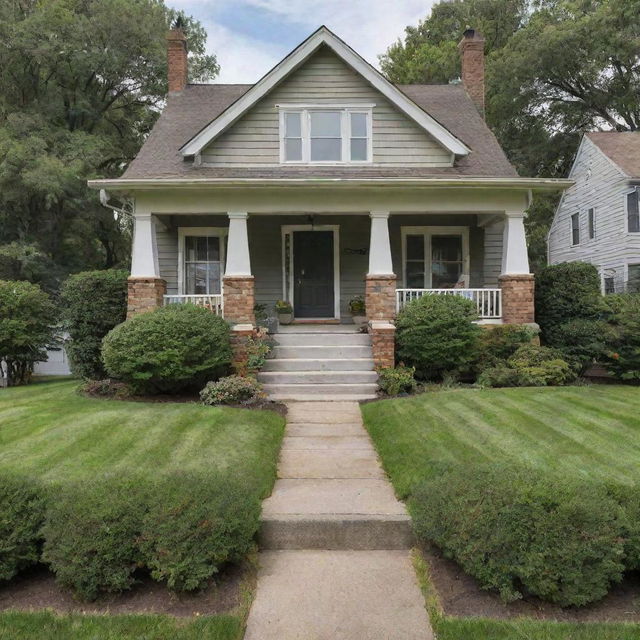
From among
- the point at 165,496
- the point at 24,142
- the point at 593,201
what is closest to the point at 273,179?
the point at 165,496

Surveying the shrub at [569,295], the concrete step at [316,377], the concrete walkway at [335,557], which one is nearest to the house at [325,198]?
the concrete step at [316,377]

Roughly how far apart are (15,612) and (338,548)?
2.05 m

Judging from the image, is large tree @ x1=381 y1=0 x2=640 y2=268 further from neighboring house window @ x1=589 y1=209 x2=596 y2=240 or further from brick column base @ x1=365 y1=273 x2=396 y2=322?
brick column base @ x1=365 y1=273 x2=396 y2=322

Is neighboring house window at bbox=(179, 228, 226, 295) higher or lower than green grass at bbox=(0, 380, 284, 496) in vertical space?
higher

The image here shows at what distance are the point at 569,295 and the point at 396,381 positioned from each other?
417 cm

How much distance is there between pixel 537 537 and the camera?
2.91 metres

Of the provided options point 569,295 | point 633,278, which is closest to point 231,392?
point 569,295

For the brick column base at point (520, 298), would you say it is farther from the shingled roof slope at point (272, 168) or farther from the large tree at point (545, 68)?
the large tree at point (545, 68)

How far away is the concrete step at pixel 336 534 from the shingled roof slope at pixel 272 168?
783cm

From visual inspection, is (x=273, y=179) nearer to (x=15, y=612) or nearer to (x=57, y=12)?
(x=15, y=612)

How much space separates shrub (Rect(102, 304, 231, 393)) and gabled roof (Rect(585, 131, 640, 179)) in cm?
1739

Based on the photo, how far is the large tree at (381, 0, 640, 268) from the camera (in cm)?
2336

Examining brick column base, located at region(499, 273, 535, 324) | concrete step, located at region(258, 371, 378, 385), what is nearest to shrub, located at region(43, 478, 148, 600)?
concrete step, located at region(258, 371, 378, 385)

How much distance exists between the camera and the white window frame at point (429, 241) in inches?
470
